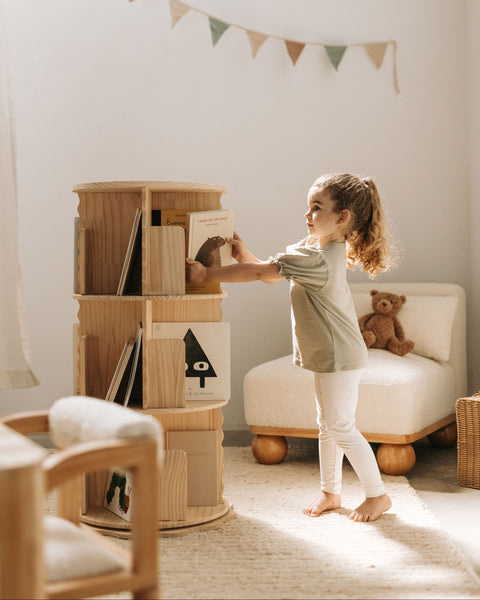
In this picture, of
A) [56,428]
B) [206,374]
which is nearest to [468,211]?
[206,374]

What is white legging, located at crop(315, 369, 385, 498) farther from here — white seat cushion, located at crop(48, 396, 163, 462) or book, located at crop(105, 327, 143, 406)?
white seat cushion, located at crop(48, 396, 163, 462)

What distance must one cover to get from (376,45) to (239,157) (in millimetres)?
792

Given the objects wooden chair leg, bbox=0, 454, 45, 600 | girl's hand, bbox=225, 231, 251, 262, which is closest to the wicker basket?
girl's hand, bbox=225, 231, 251, 262

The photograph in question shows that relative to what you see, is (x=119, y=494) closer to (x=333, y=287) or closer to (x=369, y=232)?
(x=333, y=287)

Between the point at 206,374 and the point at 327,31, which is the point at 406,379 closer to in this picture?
the point at 206,374

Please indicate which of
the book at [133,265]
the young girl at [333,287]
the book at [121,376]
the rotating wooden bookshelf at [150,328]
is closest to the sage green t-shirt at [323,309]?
the young girl at [333,287]

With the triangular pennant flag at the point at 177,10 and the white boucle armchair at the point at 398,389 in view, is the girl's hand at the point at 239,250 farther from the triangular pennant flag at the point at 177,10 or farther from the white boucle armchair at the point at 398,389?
the triangular pennant flag at the point at 177,10

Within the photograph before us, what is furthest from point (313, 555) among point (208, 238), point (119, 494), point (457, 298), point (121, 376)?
point (457, 298)

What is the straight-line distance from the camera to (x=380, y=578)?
1.79 m

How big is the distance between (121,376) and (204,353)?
28 centimetres

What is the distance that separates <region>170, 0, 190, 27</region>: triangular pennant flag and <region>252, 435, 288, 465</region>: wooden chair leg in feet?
6.16

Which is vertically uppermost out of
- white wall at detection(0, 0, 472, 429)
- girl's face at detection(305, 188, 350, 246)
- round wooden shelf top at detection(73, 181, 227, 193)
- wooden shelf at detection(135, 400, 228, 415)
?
white wall at detection(0, 0, 472, 429)

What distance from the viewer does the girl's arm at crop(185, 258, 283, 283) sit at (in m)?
2.12

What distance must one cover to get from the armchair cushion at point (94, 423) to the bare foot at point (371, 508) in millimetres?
1163
